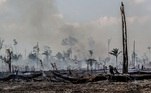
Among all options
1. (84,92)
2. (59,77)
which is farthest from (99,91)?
(59,77)

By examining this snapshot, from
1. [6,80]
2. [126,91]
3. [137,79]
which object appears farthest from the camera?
[6,80]

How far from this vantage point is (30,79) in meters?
50.1

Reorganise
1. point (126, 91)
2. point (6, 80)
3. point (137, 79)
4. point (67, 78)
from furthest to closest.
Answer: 1. point (6, 80)
2. point (67, 78)
3. point (137, 79)
4. point (126, 91)

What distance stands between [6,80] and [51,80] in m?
8.07

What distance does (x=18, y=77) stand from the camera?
2007 inches

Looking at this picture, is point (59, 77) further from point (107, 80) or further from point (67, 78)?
point (107, 80)

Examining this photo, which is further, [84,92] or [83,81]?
[83,81]

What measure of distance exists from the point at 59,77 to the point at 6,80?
9867 mm

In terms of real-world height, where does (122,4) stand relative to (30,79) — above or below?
above

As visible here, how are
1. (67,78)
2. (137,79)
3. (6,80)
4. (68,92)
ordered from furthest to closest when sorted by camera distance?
(6,80) < (67,78) < (137,79) < (68,92)

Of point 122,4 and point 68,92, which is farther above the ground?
point 122,4

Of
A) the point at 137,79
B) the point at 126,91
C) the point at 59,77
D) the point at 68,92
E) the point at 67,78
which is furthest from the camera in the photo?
the point at 59,77

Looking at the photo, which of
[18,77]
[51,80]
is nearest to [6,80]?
[18,77]

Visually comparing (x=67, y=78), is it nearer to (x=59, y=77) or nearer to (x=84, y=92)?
(x=59, y=77)
